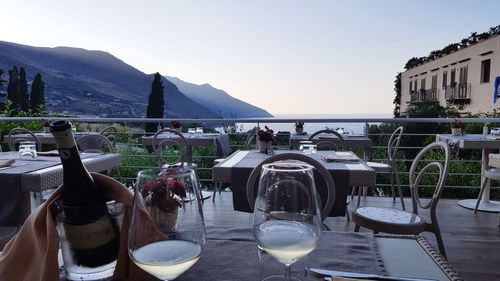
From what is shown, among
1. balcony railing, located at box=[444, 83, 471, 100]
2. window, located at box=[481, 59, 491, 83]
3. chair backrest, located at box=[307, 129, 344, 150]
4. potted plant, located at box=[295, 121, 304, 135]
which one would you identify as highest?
window, located at box=[481, 59, 491, 83]

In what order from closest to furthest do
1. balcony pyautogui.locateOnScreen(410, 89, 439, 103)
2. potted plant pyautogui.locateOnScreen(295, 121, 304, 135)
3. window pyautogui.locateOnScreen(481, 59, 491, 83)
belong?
potted plant pyautogui.locateOnScreen(295, 121, 304, 135) → window pyautogui.locateOnScreen(481, 59, 491, 83) → balcony pyautogui.locateOnScreen(410, 89, 439, 103)

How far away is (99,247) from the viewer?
24.4 inches

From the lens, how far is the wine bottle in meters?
0.60

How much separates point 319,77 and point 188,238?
1169cm

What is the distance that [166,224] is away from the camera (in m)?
0.52

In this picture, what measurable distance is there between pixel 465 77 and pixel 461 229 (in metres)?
17.0

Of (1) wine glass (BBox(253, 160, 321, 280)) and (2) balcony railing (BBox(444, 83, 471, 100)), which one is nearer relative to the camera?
(1) wine glass (BBox(253, 160, 321, 280))

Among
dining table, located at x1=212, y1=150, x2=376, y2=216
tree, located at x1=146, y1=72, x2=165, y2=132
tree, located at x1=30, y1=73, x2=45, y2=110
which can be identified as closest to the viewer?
dining table, located at x1=212, y1=150, x2=376, y2=216

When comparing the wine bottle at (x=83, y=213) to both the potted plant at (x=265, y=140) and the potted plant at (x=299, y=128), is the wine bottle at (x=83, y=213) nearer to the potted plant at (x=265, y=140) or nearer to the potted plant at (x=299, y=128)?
the potted plant at (x=265, y=140)

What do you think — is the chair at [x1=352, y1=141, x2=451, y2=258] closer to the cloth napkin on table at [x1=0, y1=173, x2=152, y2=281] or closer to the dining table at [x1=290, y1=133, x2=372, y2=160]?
the cloth napkin on table at [x1=0, y1=173, x2=152, y2=281]

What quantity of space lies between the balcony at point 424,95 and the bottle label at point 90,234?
22.7 m

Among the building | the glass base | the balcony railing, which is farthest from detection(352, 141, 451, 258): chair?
the balcony railing

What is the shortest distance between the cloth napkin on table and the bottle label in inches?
0.8

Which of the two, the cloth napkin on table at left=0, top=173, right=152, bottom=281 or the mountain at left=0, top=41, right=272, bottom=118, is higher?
the mountain at left=0, top=41, right=272, bottom=118
